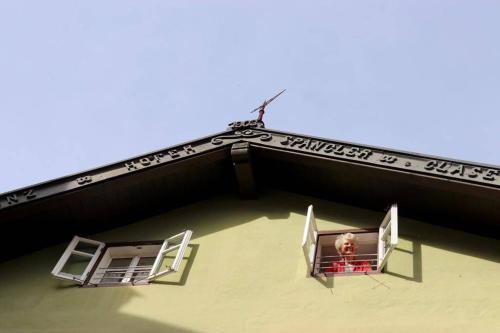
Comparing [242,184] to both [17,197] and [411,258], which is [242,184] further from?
[17,197]

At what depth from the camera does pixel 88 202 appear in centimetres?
1023

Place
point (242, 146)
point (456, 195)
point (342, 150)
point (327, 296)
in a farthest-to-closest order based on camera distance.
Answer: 1. point (242, 146)
2. point (342, 150)
3. point (456, 195)
4. point (327, 296)

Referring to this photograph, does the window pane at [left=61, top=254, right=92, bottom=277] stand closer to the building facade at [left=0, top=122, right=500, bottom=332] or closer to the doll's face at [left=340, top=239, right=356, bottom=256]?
the building facade at [left=0, top=122, right=500, bottom=332]

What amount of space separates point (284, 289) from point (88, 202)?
3.75 m

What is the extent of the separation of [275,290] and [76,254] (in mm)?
3343

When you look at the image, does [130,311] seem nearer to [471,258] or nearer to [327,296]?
[327,296]

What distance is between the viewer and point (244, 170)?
A: 10.3 metres

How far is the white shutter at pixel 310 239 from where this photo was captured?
27.3ft

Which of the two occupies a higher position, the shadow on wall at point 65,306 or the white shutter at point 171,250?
the white shutter at point 171,250

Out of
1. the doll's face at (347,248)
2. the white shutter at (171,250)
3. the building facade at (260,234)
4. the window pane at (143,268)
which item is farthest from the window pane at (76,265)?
the doll's face at (347,248)

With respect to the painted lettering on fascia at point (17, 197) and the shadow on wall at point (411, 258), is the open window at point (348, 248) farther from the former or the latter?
the painted lettering on fascia at point (17, 197)

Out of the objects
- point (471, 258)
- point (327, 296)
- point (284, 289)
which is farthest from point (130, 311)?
point (471, 258)

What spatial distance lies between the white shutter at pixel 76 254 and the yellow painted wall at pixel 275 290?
0.19 metres

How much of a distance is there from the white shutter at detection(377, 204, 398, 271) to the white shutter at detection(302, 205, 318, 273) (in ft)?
3.01
